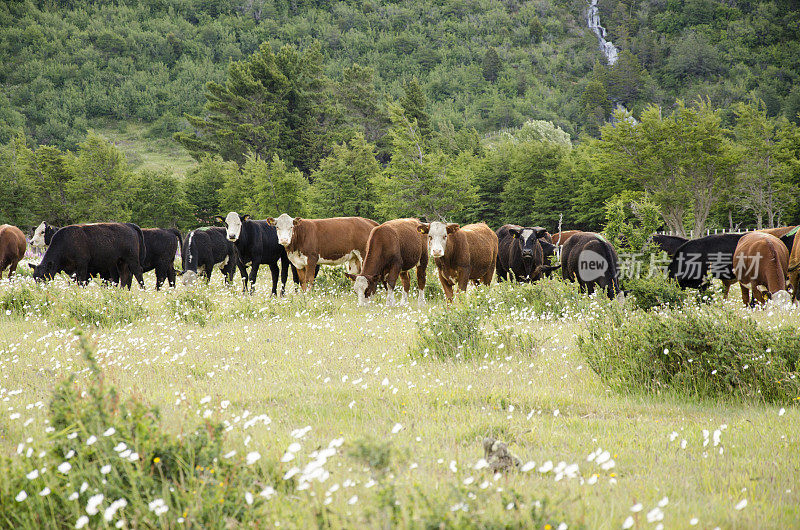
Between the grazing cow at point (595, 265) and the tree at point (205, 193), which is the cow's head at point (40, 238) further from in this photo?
the tree at point (205, 193)

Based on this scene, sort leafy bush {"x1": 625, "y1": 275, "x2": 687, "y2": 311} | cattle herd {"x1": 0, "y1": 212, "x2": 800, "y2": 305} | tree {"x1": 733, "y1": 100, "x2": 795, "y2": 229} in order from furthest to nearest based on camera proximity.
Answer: tree {"x1": 733, "y1": 100, "x2": 795, "y2": 229} → cattle herd {"x1": 0, "y1": 212, "x2": 800, "y2": 305} → leafy bush {"x1": 625, "y1": 275, "x2": 687, "y2": 311}

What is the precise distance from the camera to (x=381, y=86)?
162 m

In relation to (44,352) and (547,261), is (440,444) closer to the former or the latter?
(44,352)

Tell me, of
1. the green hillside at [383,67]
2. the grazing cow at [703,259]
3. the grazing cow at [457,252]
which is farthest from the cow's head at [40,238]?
the green hillside at [383,67]

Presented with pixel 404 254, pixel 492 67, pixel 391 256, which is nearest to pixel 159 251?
pixel 391 256

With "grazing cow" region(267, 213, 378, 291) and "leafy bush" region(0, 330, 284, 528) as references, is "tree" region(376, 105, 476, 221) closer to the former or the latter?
"grazing cow" region(267, 213, 378, 291)

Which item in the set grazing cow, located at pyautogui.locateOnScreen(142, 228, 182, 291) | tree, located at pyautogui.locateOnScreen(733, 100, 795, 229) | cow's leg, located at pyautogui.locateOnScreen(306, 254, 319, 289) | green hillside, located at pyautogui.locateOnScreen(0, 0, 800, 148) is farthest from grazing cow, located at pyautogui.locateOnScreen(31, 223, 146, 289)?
green hillside, located at pyautogui.locateOnScreen(0, 0, 800, 148)

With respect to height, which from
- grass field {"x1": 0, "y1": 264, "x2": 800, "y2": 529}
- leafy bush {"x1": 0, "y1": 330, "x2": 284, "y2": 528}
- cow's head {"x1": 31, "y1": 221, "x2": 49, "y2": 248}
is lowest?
cow's head {"x1": 31, "y1": 221, "x2": 49, "y2": 248}

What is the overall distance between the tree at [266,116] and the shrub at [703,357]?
69521 mm

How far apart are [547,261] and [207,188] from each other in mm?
44894

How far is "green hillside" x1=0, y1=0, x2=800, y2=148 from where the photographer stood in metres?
127

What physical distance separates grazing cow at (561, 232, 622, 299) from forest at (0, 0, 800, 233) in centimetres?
449

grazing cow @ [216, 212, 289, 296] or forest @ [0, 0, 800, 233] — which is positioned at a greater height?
forest @ [0, 0, 800, 233]

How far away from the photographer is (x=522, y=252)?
A: 15242 mm
